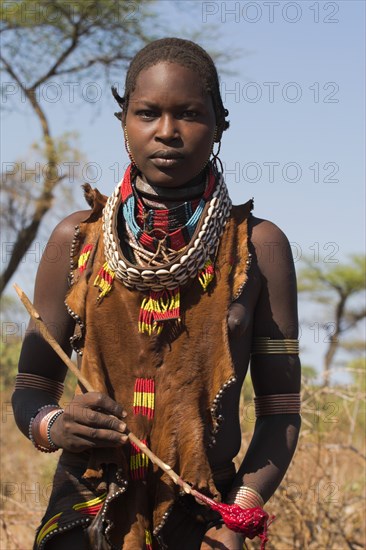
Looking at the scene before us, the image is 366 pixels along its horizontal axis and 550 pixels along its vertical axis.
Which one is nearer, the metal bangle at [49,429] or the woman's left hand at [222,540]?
the woman's left hand at [222,540]

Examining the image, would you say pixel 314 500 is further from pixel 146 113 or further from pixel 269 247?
pixel 146 113

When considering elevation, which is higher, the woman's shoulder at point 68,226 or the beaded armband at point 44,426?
the woman's shoulder at point 68,226

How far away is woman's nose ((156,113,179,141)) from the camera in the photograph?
9.48 feet

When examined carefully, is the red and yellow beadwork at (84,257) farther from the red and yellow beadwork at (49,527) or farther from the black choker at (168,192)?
the red and yellow beadwork at (49,527)

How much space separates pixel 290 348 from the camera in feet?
10.1

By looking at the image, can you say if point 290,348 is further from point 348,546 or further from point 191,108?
point 348,546

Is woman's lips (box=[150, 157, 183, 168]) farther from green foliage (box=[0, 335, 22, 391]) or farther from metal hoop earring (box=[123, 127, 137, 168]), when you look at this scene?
green foliage (box=[0, 335, 22, 391])

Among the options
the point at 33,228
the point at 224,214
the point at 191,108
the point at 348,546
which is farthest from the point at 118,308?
the point at 33,228

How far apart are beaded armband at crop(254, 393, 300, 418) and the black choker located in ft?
2.09

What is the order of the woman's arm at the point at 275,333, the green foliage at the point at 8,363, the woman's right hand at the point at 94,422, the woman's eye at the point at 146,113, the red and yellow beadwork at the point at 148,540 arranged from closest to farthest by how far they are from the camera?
the woman's right hand at the point at 94,422, the red and yellow beadwork at the point at 148,540, the woman's eye at the point at 146,113, the woman's arm at the point at 275,333, the green foliage at the point at 8,363

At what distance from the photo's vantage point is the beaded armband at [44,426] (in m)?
2.94

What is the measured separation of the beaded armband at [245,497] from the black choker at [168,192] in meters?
0.84

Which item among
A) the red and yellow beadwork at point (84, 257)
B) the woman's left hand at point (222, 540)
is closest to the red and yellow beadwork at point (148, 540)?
the woman's left hand at point (222, 540)

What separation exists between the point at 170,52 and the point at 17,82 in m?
10.6
